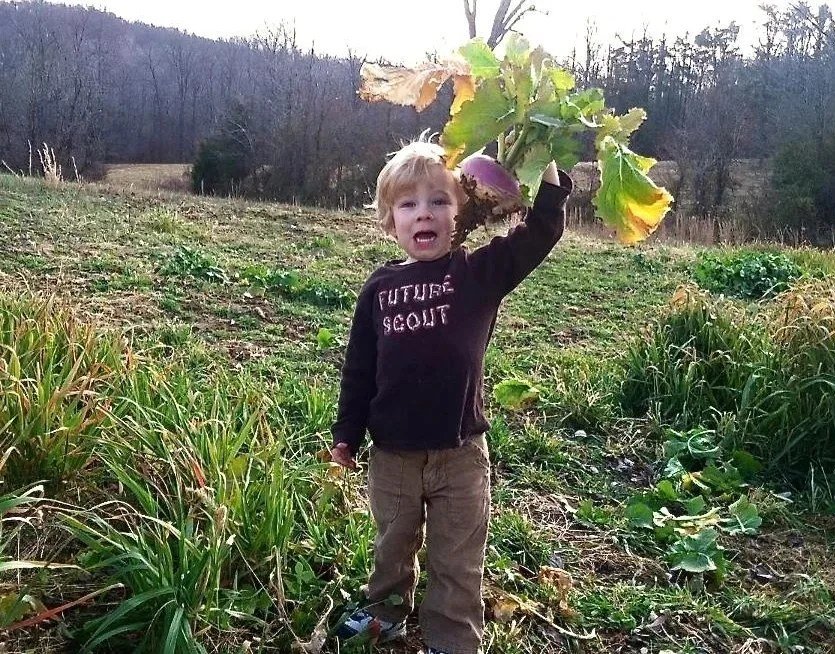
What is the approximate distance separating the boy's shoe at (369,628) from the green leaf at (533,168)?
4.41ft

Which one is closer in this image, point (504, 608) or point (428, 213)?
point (428, 213)

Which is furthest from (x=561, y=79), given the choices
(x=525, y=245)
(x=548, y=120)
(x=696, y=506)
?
(x=696, y=506)

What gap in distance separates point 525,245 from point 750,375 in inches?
106

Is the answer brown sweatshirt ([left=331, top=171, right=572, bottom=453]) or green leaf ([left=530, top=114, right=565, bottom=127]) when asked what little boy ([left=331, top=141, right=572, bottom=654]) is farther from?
green leaf ([left=530, top=114, right=565, bottom=127])

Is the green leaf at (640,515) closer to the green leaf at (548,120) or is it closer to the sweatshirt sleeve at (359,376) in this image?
the sweatshirt sleeve at (359,376)

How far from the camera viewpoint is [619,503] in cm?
331

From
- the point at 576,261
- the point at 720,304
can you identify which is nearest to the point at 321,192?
the point at 576,261

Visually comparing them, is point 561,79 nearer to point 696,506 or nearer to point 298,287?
point 696,506

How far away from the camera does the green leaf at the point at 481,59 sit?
171cm

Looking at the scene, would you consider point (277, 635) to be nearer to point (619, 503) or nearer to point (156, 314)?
point (619, 503)

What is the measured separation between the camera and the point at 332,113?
2866cm

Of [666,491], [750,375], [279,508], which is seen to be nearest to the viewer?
[279,508]

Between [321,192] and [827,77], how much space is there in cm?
2056

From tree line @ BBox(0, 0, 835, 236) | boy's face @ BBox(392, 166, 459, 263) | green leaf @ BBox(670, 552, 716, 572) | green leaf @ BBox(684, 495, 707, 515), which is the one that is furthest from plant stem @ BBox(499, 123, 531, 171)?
tree line @ BBox(0, 0, 835, 236)
